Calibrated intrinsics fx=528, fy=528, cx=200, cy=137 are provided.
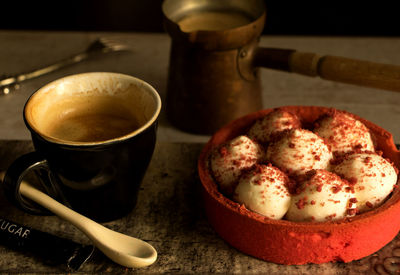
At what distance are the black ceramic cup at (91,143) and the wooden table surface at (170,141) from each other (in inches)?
2.3

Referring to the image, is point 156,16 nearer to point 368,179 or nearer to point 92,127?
point 92,127

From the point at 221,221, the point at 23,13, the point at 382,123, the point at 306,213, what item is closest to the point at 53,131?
the point at 221,221

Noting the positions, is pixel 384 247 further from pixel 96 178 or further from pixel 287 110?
pixel 96 178

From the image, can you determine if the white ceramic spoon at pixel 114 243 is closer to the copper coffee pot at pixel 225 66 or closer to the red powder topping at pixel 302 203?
the red powder topping at pixel 302 203

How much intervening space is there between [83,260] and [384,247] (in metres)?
0.42

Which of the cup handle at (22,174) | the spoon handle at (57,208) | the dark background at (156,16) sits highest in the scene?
the cup handle at (22,174)

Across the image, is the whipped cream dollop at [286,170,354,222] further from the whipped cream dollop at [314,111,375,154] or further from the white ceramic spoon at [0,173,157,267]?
the white ceramic spoon at [0,173,157,267]

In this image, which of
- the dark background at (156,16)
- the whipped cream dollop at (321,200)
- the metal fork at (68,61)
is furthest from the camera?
the dark background at (156,16)

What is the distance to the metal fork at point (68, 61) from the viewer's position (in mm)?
1235

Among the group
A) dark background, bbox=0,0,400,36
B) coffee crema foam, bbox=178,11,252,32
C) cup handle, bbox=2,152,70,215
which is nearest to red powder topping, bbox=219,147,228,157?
cup handle, bbox=2,152,70,215

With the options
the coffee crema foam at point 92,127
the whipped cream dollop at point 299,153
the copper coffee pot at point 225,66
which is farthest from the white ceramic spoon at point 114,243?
the copper coffee pot at point 225,66

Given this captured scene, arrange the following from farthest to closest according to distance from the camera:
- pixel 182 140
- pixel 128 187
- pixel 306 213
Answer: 1. pixel 182 140
2. pixel 128 187
3. pixel 306 213

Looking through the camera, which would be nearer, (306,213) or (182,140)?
(306,213)

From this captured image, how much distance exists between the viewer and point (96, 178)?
727 mm
